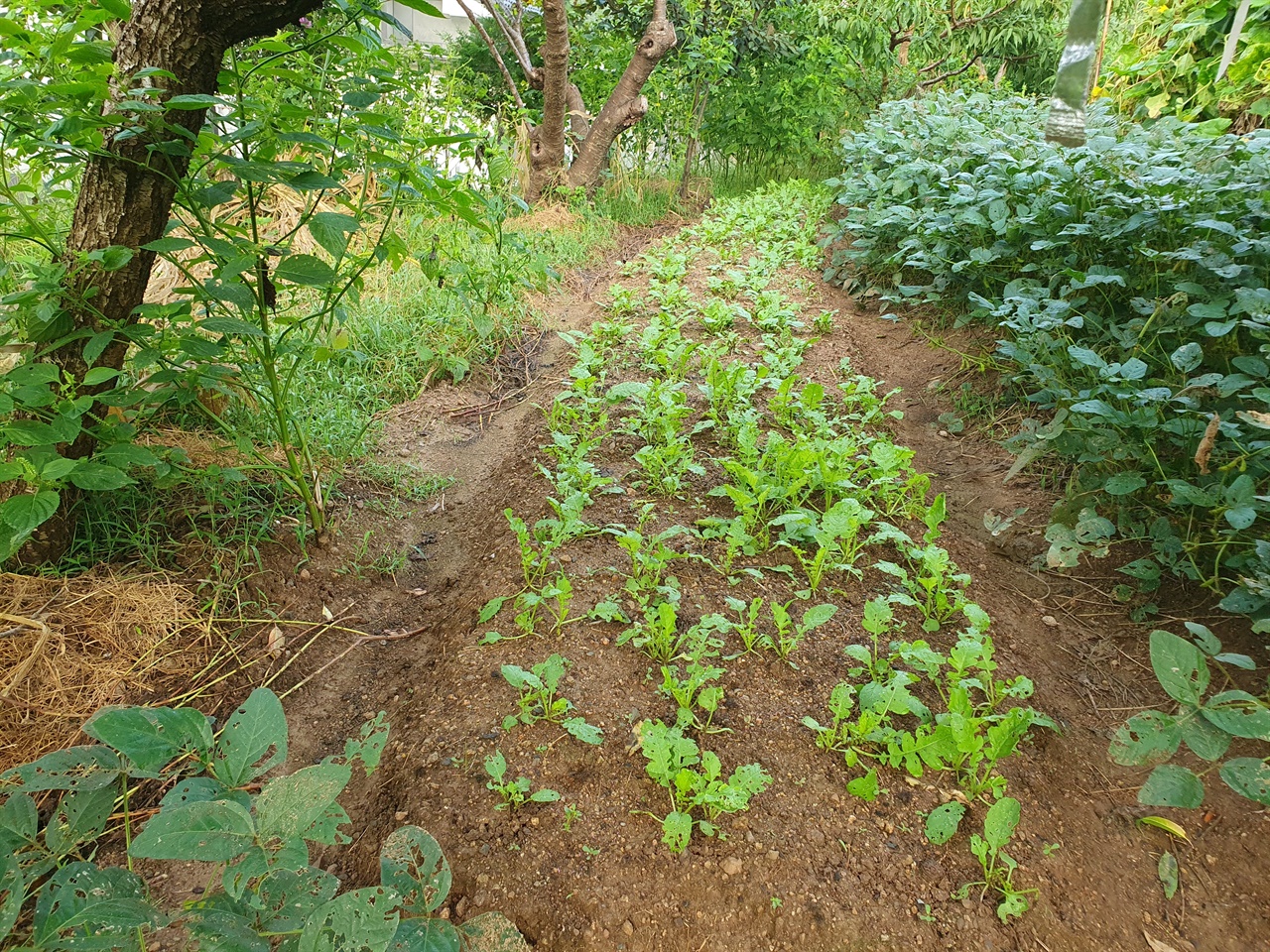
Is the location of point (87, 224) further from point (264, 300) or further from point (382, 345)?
point (382, 345)

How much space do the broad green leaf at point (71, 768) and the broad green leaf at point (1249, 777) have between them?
184cm

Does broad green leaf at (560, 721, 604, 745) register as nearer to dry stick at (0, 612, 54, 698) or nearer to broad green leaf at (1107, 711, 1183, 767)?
broad green leaf at (1107, 711, 1183, 767)

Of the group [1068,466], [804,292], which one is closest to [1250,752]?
[1068,466]

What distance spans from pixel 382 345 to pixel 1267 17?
4939 millimetres

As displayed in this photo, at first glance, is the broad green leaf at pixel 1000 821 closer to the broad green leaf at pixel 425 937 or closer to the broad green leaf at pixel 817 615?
the broad green leaf at pixel 817 615

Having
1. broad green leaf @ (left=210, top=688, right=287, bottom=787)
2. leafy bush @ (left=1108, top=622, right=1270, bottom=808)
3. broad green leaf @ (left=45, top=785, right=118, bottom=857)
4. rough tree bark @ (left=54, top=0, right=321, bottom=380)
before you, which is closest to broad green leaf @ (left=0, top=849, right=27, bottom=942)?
broad green leaf @ (left=45, top=785, right=118, bottom=857)

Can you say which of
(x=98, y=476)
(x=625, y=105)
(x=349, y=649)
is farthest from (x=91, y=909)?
(x=625, y=105)

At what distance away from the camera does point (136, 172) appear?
1.91 meters

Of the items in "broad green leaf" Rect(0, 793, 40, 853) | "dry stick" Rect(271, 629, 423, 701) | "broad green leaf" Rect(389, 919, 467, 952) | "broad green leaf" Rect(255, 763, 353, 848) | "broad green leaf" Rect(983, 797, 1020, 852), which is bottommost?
"dry stick" Rect(271, 629, 423, 701)

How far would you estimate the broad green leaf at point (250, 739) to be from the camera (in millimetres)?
1124

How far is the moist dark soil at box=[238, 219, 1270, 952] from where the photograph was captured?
1429 millimetres

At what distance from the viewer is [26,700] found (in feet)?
5.90

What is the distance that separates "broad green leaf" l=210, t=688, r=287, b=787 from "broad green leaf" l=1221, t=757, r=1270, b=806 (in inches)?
61.9

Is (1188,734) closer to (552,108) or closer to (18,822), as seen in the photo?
(18,822)
